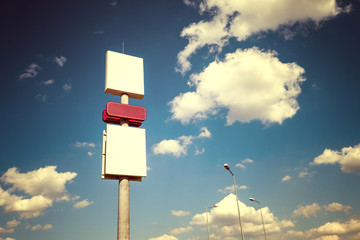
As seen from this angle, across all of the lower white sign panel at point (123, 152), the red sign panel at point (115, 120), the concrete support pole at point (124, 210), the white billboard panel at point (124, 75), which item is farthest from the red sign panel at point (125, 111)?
the concrete support pole at point (124, 210)

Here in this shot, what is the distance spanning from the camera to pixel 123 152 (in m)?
28.0

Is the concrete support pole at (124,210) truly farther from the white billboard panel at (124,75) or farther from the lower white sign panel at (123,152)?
the white billboard panel at (124,75)

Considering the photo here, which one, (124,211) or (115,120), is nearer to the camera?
(124,211)

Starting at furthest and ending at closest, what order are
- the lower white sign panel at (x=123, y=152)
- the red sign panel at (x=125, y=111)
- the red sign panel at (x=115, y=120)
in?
the red sign panel at (x=115, y=120)
the red sign panel at (x=125, y=111)
the lower white sign panel at (x=123, y=152)

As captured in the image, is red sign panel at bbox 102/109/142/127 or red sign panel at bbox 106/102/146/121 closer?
red sign panel at bbox 106/102/146/121

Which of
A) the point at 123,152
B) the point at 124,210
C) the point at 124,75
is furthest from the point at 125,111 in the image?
the point at 124,210

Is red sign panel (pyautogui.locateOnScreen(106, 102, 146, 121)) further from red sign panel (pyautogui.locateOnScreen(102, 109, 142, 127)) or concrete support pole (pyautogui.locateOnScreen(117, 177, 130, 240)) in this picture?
concrete support pole (pyautogui.locateOnScreen(117, 177, 130, 240))

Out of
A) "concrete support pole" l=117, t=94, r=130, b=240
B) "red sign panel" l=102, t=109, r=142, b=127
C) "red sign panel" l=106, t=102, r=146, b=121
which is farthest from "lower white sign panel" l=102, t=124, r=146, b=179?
"red sign panel" l=106, t=102, r=146, b=121

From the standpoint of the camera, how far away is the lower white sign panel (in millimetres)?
26797

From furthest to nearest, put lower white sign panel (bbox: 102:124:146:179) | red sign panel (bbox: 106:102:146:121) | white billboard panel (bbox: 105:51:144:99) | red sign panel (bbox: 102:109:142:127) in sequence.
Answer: white billboard panel (bbox: 105:51:144:99)
red sign panel (bbox: 102:109:142:127)
red sign panel (bbox: 106:102:146:121)
lower white sign panel (bbox: 102:124:146:179)

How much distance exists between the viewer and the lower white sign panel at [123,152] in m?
26.8

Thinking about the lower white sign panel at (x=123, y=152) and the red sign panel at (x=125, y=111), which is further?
the red sign panel at (x=125, y=111)

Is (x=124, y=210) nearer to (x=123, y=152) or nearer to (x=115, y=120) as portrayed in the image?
(x=123, y=152)

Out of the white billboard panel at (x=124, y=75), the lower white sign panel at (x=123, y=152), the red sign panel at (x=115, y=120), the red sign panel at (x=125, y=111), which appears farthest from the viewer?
the white billboard panel at (x=124, y=75)
